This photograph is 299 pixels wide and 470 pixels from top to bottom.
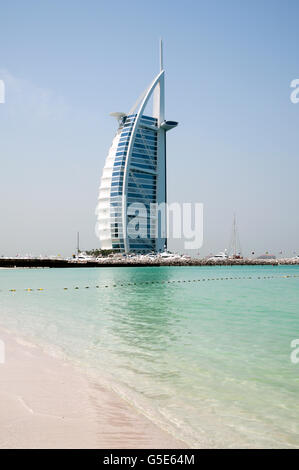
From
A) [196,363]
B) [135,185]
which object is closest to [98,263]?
[135,185]

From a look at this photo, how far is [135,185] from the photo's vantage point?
152625 millimetres

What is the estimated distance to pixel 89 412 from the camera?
18.3 ft

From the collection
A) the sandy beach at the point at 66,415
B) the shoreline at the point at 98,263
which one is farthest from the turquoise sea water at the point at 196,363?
the shoreline at the point at 98,263

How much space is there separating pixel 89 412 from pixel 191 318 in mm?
12199

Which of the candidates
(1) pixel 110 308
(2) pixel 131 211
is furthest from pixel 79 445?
(2) pixel 131 211

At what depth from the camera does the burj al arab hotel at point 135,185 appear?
489 ft

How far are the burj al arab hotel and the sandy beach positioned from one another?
457 feet

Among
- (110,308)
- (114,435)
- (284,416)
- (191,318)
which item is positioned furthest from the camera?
(110,308)

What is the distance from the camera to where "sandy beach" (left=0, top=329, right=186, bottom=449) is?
455 cm

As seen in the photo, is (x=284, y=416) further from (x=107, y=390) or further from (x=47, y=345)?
(x=47, y=345)

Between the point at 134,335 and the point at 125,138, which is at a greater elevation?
the point at 125,138

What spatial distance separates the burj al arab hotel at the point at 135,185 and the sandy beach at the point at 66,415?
457 ft

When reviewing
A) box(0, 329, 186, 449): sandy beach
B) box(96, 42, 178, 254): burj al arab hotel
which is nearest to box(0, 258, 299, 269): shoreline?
box(96, 42, 178, 254): burj al arab hotel

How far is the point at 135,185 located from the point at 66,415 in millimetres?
148943
